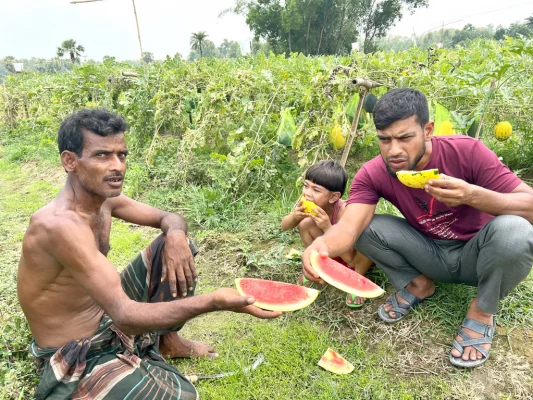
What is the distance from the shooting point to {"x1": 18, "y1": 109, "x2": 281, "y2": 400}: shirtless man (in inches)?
63.4

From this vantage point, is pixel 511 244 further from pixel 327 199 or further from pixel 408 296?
pixel 327 199

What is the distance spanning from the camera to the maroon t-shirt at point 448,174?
2.19m

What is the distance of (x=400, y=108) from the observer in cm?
214

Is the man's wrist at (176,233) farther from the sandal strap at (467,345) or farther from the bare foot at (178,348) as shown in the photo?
the sandal strap at (467,345)

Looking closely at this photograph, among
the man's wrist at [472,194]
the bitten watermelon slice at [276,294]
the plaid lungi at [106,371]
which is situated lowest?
→ the plaid lungi at [106,371]

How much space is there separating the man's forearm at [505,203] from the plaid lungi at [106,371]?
1.78 m

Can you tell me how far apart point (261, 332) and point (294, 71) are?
10.9ft

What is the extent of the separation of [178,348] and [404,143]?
1.84 meters

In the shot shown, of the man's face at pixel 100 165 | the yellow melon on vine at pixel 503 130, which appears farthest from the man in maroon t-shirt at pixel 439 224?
the yellow melon on vine at pixel 503 130

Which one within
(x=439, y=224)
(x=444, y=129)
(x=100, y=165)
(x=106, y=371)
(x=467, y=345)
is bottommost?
(x=467, y=345)

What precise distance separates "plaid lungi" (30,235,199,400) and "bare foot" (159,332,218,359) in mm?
278

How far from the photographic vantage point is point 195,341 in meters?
2.57

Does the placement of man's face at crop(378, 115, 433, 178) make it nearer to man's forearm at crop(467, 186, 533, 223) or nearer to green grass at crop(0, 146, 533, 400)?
man's forearm at crop(467, 186, 533, 223)

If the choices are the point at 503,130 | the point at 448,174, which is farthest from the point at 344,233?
the point at 503,130
